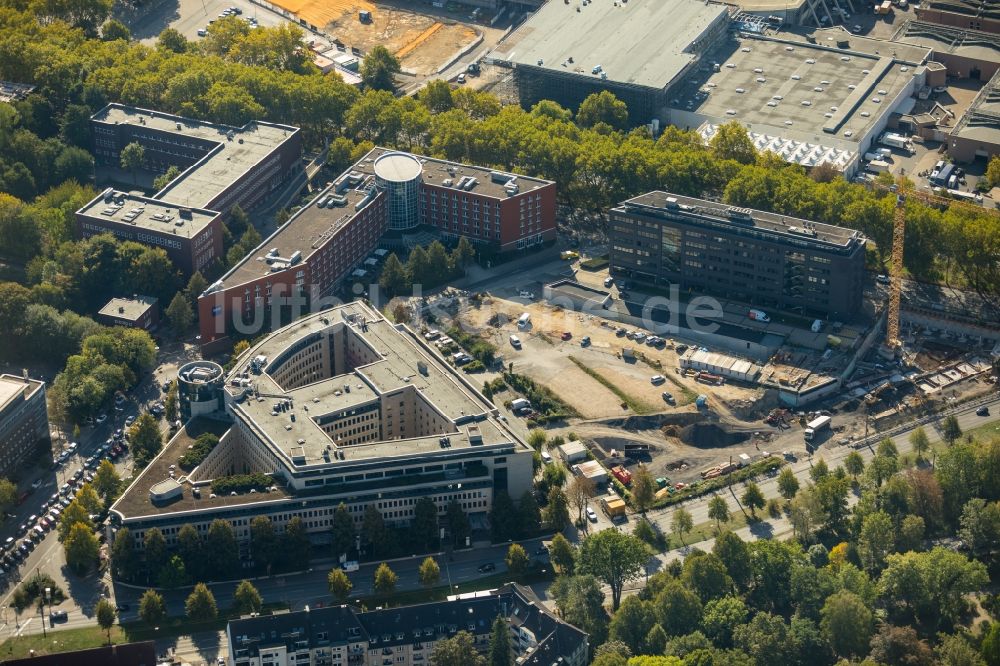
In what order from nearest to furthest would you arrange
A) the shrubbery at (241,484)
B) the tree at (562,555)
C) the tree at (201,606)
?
the tree at (201,606) → the tree at (562,555) → the shrubbery at (241,484)

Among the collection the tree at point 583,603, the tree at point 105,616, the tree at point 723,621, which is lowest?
the tree at point 105,616

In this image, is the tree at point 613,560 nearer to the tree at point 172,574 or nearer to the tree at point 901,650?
the tree at point 901,650

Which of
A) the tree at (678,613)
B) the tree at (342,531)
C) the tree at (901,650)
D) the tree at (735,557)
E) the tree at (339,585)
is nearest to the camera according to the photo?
the tree at (901,650)

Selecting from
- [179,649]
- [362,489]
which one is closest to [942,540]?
[362,489]

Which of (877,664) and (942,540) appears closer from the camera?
(877,664)

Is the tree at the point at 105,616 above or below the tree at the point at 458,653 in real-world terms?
below

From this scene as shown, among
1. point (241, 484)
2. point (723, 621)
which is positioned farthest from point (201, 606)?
point (723, 621)

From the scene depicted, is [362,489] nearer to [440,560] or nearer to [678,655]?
[440,560]

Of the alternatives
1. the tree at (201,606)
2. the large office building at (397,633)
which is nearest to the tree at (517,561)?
the large office building at (397,633)
